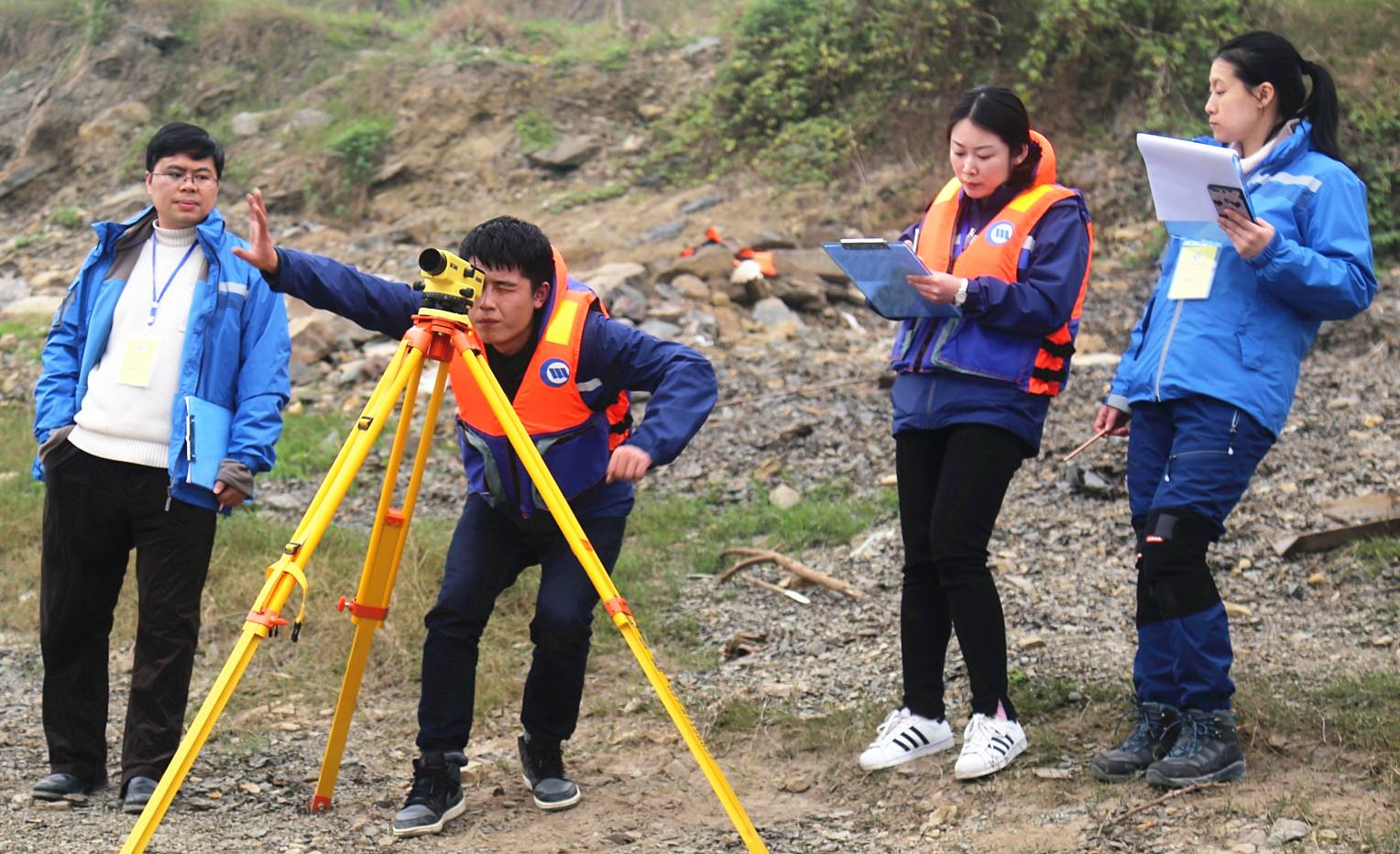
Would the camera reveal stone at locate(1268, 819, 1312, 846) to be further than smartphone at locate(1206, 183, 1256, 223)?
No

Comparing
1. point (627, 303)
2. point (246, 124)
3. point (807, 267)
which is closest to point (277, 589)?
point (627, 303)

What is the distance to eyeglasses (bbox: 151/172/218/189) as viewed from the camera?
14.0ft

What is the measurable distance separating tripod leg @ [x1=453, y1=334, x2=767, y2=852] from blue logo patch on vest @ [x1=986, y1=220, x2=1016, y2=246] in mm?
1485

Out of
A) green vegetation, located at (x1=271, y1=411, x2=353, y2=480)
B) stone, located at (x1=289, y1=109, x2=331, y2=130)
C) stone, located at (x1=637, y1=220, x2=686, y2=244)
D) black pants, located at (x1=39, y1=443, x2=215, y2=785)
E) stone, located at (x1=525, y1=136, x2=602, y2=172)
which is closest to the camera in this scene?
black pants, located at (x1=39, y1=443, x2=215, y2=785)

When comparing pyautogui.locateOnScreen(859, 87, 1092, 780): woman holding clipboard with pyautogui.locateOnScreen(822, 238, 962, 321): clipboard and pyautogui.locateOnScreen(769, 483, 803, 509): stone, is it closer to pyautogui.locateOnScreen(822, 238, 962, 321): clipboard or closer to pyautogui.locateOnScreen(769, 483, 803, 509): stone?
pyautogui.locateOnScreen(822, 238, 962, 321): clipboard

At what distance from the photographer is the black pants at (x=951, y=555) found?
403 cm

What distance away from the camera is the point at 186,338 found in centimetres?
422

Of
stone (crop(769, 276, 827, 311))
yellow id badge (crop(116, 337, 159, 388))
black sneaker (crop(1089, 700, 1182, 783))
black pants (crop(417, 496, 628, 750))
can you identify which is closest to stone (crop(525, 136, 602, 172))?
stone (crop(769, 276, 827, 311))

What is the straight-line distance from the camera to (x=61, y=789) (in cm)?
430

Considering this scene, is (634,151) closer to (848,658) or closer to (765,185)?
(765,185)

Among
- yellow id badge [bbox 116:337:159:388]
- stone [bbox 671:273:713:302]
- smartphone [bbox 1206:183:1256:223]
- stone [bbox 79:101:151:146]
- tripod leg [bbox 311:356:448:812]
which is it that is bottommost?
tripod leg [bbox 311:356:448:812]

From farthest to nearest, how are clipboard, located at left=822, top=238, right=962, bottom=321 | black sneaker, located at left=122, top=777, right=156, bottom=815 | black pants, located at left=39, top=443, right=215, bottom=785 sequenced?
black pants, located at left=39, top=443, right=215, bottom=785
black sneaker, located at left=122, top=777, right=156, bottom=815
clipboard, located at left=822, top=238, right=962, bottom=321

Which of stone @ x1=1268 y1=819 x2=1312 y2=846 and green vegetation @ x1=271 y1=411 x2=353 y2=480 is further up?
stone @ x1=1268 y1=819 x2=1312 y2=846

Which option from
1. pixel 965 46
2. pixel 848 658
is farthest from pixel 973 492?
pixel 965 46
